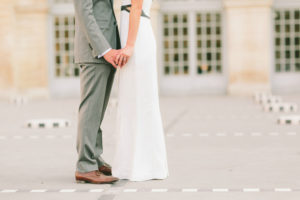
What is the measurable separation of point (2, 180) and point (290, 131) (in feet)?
16.0

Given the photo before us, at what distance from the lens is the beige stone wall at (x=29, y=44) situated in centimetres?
2033

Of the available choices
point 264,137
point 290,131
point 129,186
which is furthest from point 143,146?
point 290,131

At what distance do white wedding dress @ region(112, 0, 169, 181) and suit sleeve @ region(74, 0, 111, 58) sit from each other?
26 centimetres

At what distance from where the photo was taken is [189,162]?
658 cm

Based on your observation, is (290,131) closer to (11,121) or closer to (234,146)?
(234,146)

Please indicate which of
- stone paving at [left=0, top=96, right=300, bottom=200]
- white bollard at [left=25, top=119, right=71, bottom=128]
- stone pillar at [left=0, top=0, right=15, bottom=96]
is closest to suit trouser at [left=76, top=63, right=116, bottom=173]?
stone paving at [left=0, top=96, right=300, bottom=200]

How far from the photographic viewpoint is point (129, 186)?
520 cm

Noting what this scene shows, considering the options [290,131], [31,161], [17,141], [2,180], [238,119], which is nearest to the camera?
[2,180]

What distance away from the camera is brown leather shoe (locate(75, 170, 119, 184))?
17.4 ft

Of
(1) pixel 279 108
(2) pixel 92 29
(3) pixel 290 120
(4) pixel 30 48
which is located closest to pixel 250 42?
(4) pixel 30 48

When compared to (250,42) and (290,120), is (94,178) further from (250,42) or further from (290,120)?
(250,42)

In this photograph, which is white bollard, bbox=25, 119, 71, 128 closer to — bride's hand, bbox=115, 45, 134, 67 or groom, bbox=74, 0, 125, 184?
groom, bbox=74, 0, 125, 184

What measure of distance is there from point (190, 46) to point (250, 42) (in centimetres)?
181

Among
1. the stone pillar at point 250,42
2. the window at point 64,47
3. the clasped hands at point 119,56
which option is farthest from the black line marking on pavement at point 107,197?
the window at point 64,47
